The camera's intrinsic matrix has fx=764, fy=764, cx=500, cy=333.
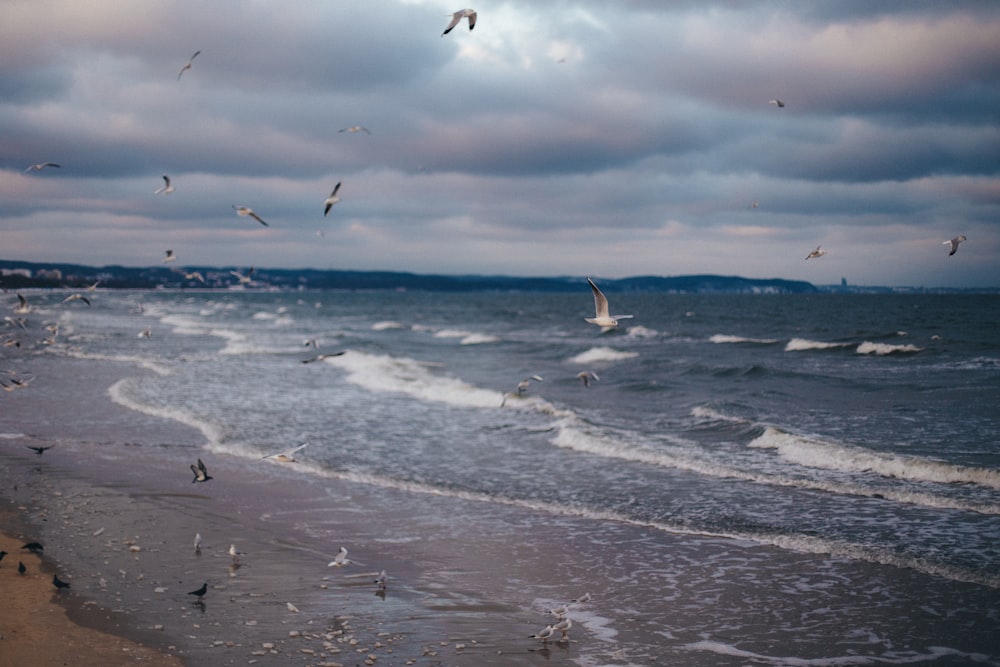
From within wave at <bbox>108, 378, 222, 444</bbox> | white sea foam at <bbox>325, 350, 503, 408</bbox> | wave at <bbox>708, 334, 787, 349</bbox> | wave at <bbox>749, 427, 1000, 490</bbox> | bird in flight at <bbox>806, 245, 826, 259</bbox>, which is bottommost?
wave at <bbox>108, 378, 222, 444</bbox>

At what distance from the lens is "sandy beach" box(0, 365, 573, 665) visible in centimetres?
621

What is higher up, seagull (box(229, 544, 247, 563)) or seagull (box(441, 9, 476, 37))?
seagull (box(441, 9, 476, 37))

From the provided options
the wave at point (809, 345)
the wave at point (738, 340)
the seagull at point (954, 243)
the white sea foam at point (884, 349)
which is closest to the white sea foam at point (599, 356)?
the wave at point (809, 345)

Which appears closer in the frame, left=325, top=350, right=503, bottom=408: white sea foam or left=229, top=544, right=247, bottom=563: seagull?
left=229, top=544, right=247, bottom=563: seagull

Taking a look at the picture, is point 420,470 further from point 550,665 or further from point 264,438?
point 550,665

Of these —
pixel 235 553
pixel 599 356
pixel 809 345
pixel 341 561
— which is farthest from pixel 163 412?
pixel 809 345

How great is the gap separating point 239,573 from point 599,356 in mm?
29693

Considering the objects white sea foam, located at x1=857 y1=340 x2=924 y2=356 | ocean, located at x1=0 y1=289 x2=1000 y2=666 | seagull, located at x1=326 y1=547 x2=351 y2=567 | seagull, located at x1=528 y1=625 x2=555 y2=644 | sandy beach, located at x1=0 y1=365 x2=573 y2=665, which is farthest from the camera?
white sea foam, located at x1=857 y1=340 x2=924 y2=356

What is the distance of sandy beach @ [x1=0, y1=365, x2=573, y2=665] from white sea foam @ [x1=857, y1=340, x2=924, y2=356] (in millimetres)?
30849

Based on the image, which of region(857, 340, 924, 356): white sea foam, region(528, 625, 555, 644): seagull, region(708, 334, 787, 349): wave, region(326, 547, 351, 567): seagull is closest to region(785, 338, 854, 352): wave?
region(857, 340, 924, 356): white sea foam

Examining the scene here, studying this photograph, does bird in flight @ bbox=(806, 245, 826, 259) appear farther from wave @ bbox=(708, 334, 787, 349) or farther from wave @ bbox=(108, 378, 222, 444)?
wave @ bbox=(708, 334, 787, 349)

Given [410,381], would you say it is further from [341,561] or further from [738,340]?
[738,340]

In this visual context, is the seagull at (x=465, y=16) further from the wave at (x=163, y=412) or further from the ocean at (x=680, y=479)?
the wave at (x=163, y=412)

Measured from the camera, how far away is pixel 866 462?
43.5ft
